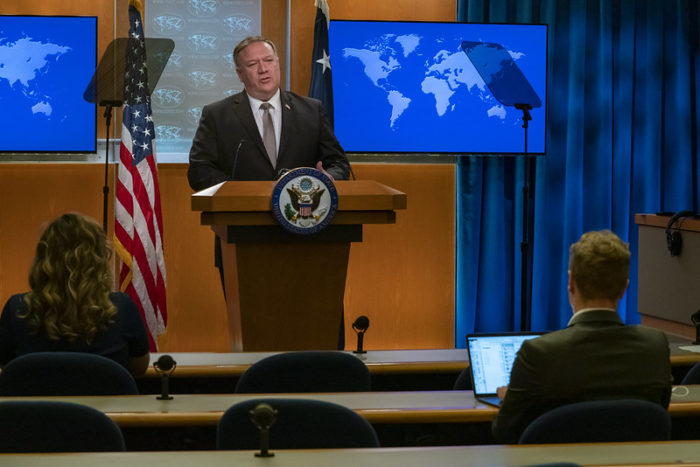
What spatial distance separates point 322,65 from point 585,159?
A: 2.18m

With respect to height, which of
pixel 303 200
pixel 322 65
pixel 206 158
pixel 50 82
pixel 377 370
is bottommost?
pixel 377 370

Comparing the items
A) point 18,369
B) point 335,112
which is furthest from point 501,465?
point 335,112

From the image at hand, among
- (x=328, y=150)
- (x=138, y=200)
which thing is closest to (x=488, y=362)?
(x=328, y=150)

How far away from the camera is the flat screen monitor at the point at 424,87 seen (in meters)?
6.64

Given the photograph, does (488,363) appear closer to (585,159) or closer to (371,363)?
(371,363)

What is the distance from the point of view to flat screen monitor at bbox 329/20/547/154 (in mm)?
6637

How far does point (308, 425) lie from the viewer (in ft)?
7.54

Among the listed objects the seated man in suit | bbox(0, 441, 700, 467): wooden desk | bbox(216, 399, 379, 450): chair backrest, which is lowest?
bbox(0, 441, 700, 467): wooden desk

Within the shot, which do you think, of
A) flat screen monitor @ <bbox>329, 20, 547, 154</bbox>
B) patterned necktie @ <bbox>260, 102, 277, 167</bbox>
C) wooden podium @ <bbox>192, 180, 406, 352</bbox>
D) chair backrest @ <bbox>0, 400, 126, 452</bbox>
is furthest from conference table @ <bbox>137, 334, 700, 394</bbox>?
flat screen monitor @ <bbox>329, 20, 547, 154</bbox>

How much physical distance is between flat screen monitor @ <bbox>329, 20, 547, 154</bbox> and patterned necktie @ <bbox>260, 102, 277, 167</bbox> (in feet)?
5.66

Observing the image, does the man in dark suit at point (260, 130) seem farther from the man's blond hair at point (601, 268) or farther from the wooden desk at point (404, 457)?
the wooden desk at point (404, 457)

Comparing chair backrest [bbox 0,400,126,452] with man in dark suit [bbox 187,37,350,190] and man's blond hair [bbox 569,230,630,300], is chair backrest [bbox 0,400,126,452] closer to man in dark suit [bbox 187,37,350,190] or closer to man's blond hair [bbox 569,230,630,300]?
man's blond hair [bbox 569,230,630,300]

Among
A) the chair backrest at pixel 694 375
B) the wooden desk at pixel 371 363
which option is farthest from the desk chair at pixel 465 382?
the chair backrest at pixel 694 375

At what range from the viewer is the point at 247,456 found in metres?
2.16
